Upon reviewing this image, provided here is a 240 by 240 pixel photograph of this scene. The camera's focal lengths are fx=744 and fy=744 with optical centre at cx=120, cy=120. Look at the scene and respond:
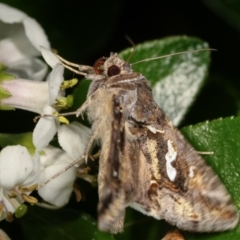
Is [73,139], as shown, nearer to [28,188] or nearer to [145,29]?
[28,188]

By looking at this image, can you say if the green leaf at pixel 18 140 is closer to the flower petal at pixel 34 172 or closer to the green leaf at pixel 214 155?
the flower petal at pixel 34 172

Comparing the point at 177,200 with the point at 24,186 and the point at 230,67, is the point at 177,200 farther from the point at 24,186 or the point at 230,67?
the point at 230,67

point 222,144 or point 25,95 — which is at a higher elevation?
point 25,95

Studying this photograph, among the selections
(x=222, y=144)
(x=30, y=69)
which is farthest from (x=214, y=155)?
(x=30, y=69)

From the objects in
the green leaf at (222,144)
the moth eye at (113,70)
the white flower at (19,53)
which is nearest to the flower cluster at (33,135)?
the white flower at (19,53)

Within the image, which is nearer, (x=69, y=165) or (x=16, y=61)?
(x=69, y=165)

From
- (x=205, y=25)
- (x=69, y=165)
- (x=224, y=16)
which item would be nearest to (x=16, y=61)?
(x=69, y=165)
